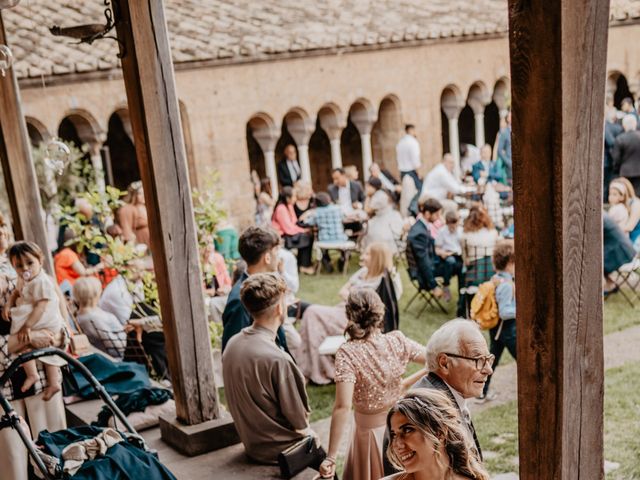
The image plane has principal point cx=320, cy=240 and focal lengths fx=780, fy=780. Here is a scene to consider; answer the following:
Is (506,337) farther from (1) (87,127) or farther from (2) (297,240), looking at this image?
(1) (87,127)

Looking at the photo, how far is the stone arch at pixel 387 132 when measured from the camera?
16.8 meters

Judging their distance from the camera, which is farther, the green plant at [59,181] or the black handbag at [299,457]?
the green plant at [59,181]

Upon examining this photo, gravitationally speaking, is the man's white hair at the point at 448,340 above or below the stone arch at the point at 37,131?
below

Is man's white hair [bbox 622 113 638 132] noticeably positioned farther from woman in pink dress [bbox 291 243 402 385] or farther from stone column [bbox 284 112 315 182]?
woman in pink dress [bbox 291 243 402 385]

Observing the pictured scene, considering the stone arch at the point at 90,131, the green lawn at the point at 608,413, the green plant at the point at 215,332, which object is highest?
the stone arch at the point at 90,131

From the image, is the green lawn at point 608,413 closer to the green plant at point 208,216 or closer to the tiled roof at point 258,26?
the green plant at point 208,216

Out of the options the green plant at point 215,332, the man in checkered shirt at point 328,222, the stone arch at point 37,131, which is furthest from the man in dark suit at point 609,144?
the stone arch at point 37,131

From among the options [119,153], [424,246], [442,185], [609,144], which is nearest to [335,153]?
[442,185]

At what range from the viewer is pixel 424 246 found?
8.49m

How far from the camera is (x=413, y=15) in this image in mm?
17219

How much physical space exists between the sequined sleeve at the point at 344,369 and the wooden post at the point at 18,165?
12.5 feet

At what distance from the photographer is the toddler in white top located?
4.61 meters

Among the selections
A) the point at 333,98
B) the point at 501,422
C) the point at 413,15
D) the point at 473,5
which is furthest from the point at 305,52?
the point at 501,422

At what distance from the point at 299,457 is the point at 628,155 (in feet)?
31.1
